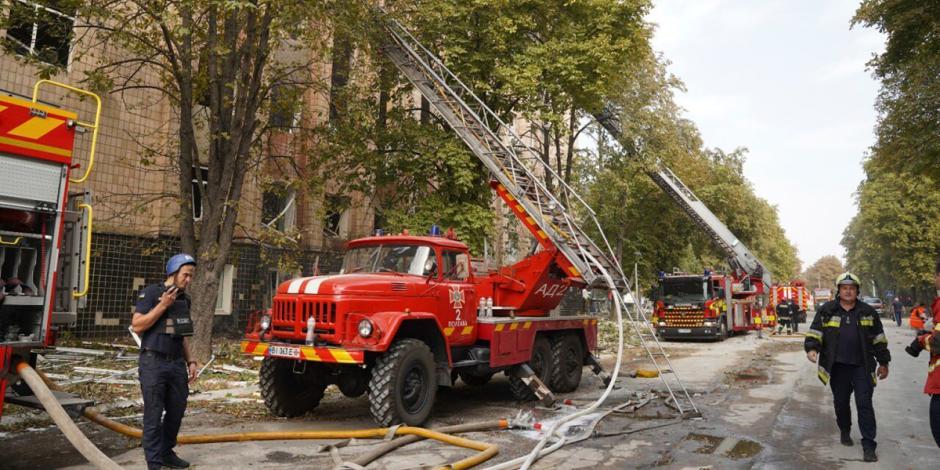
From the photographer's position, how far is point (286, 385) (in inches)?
318

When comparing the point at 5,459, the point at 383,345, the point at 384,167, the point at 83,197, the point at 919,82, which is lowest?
the point at 5,459

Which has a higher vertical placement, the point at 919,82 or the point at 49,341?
the point at 919,82

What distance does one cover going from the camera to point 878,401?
10.1 metres

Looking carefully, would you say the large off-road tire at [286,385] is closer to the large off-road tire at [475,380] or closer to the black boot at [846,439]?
the large off-road tire at [475,380]

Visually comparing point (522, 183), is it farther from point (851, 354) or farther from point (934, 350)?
point (934, 350)

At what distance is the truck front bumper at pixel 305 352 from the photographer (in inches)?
269

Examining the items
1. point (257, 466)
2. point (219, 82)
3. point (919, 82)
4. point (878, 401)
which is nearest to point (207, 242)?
point (219, 82)

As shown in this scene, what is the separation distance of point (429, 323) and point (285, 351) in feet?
5.95

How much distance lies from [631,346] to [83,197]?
59.0 feet

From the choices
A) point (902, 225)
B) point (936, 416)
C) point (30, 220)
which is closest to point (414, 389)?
point (30, 220)

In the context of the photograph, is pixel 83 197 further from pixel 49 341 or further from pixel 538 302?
pixel 538 302

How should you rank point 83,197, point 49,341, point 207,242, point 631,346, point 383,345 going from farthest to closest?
point 631,346 → point 207,242 → point 383,345 → point 83,197 → point 49,341

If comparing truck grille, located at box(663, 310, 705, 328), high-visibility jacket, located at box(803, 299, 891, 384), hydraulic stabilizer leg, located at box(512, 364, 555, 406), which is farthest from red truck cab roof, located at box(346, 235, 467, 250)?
truck grille, located at box(663, 310, 705, 328)

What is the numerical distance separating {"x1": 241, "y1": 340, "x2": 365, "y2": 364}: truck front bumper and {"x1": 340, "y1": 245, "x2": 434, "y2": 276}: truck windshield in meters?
1.68
